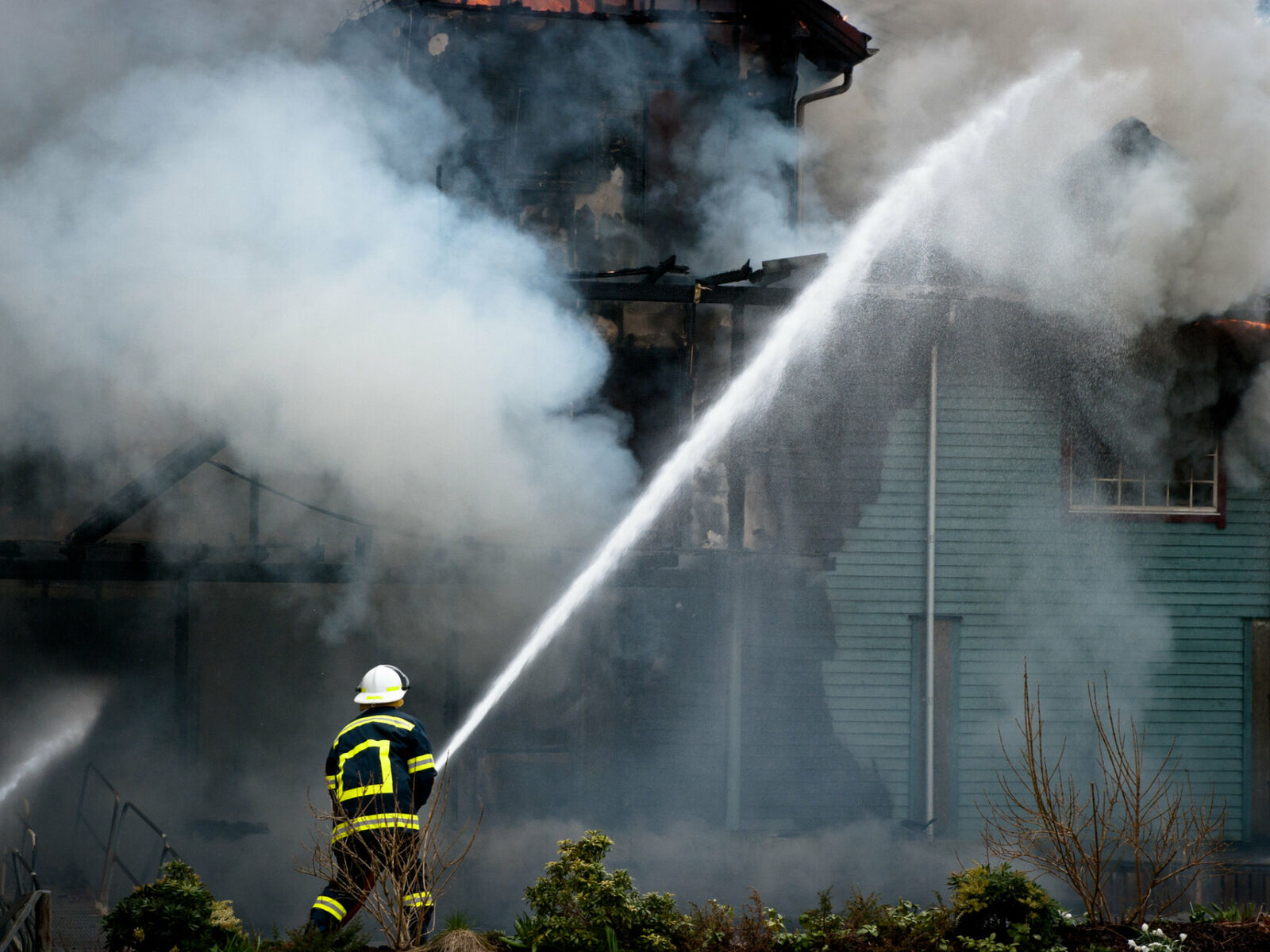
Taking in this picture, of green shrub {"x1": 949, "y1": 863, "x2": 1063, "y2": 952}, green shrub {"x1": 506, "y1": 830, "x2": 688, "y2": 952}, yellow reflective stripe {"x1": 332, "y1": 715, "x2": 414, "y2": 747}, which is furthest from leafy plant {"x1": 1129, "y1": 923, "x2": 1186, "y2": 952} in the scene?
yellow reflective stripe {"x1": 332, "y1": 715, "x2": 414, "y2": 747}

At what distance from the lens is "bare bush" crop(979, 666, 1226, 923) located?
18.2 ft

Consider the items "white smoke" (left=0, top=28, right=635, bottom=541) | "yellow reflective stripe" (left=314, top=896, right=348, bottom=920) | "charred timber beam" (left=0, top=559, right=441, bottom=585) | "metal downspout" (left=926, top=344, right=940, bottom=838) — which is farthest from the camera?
"metal downspout" (left=926, top=344, right=940, bottom=838)

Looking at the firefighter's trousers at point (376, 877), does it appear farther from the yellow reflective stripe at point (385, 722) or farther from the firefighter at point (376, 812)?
the yellow reflective stripe at point (385, 722)

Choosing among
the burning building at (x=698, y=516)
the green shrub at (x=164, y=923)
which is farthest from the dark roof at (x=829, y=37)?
the green shrub at (x=164, y=923)

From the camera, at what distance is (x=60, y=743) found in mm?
8914

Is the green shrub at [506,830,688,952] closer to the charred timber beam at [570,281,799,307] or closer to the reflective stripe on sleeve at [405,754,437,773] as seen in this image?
the reflective stripe on sleeve at [405,754,437,773]

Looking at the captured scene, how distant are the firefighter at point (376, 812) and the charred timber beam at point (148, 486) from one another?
4436mm

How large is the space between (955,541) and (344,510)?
6234 mm

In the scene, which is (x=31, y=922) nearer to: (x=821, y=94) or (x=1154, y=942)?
(x=1154, y=942)

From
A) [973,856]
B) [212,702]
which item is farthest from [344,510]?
[973,856]

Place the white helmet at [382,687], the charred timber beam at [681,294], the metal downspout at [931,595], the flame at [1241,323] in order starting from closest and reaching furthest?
the white helmet at [382,687], the charred timber beam at [681,294], the metal downspout at [931,595], the flame at [1241,323]

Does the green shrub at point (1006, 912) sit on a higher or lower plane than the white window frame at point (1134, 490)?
lower

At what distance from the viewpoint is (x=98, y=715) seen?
9.05 metres

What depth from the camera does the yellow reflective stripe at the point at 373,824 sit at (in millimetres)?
4824
